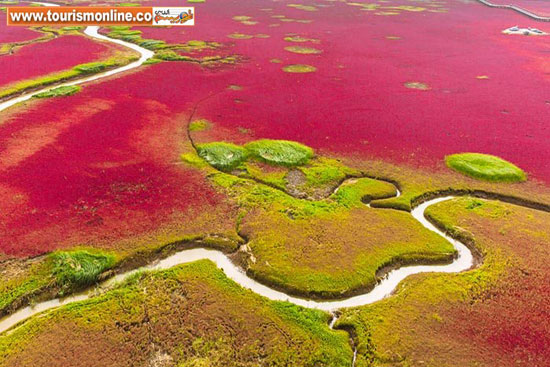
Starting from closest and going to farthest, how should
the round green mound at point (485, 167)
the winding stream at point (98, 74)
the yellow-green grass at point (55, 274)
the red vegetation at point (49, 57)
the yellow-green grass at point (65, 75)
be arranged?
1. the yellow-green grass at point (55, 274)
2. the round green mound at point (485, 167)
3. the winding stream at point (98, 74)
4. the yellow-green grass at point (65, 75)
5. the red vegetation at point (49, 57)

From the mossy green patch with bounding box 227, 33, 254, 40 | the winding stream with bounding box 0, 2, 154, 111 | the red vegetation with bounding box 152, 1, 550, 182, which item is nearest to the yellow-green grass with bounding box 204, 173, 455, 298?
the red vegetation with bounding box 152, 1, 550, 182

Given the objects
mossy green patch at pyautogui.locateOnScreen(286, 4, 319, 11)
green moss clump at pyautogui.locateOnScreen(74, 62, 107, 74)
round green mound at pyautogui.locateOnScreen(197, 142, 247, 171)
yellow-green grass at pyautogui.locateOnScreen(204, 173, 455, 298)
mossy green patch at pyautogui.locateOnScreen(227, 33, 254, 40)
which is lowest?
yellow-green grass at pyautogui.locateOnScreen(204, 173, 455, 298)

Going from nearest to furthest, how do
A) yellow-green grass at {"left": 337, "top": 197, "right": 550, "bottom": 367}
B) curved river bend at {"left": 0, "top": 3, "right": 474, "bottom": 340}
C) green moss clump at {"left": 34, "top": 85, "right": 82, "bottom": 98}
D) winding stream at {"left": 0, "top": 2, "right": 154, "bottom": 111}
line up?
yellow-green grass at {"left": 337, "top": 197, "right": 550, "bottom": 367} < curved river bend at {"left": 0, "top": 3, "right": 474, "bottom": 340} < winding stream at {"left": 0, "top": 2, "right": 154, "bottom": 111} < green moss clump at {"left": 34, "top": 85, "right": 82, "bottom": 98}

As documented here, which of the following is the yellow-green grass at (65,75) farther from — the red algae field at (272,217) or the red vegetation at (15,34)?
the red vegetation at (15,34)

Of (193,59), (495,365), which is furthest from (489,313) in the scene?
(193,59)

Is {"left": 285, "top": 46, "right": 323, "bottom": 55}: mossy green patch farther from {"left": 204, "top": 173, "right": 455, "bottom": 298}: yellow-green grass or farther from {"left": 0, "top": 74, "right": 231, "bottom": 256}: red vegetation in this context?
{"left": 204, "top": 173, "right": 455, "bottom": 298}: yellow-green grass

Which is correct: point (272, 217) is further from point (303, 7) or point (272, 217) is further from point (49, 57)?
point (303, 7)

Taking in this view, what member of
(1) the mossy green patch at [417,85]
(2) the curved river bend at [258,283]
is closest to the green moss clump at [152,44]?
(1) the mossy green patch at [417,85]
